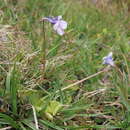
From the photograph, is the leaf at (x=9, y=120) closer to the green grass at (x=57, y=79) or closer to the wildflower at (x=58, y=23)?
the green grass at (x=57, y=79)

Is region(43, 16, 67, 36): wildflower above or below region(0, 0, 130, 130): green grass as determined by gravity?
above

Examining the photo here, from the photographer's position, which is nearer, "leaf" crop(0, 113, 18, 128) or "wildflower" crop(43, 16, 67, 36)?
"leaf" crop(0, 113, 18, 128)

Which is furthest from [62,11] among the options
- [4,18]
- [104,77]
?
[104,77]

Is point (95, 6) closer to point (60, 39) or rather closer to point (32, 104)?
A: point (60, 39)

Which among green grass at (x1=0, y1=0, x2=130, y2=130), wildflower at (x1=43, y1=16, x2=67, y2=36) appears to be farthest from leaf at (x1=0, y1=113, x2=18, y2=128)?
wildflower at (x1=43, y1=16, x2=67, y2=36)

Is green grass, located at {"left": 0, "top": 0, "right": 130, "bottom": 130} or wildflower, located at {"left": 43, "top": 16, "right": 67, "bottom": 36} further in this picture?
wildflower, located at {"left": 43, "top": 16, "right": 67, "bottom": 36}

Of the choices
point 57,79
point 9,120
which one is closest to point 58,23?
point 57,79

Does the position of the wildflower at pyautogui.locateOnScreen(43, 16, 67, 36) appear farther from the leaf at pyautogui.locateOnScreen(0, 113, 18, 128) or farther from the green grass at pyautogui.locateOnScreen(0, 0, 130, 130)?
the leaf at pyautogui.locateOnScreen(0, 113, 18, 128)

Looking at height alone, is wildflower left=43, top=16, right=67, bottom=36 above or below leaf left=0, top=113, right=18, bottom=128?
above

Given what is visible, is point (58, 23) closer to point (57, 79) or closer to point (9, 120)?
point (57, 79)
